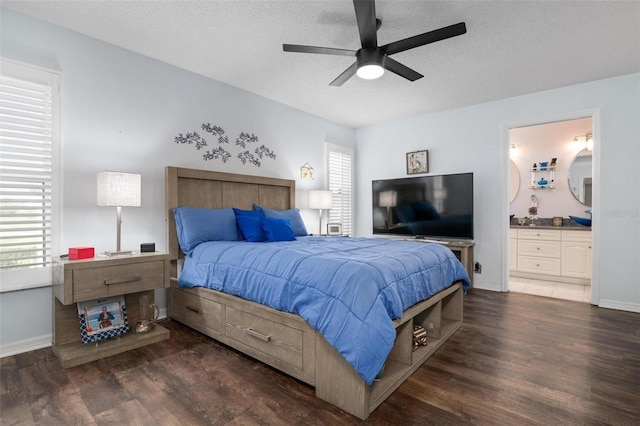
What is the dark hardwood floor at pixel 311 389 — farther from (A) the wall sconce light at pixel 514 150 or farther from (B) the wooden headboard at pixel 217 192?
(A) the wall sconce light at pixel 514 150

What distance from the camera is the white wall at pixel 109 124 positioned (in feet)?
8.29

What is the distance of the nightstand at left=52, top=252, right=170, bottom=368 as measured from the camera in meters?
2.27

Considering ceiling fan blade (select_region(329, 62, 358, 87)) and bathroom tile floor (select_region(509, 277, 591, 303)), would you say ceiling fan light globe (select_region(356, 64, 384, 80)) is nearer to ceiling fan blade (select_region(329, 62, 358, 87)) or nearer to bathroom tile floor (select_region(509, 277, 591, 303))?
ceiling fan blade (select_region(329, 62, 358, 87))

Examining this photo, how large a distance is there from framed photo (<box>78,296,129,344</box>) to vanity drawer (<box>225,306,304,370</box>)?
0.92 metres

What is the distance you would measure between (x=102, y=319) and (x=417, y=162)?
4457mm

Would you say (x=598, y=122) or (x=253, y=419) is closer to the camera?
(x=253, y=419)

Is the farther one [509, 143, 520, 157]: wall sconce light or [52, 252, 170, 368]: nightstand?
[509, 143, 520, 157]: wall sconce light

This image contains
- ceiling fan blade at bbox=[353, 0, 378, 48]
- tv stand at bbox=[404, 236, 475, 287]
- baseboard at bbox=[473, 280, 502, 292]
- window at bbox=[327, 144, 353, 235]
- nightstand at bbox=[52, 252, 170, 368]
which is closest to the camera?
ceiling fan blade at bbox=[353, 0, 378, 48]

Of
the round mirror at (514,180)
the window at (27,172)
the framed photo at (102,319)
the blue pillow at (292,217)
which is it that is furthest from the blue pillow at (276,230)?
the round mirror at (514,180)

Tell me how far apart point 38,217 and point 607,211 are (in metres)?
5.60

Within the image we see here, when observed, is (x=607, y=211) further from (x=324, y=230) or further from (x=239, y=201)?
(x=239, y=201)

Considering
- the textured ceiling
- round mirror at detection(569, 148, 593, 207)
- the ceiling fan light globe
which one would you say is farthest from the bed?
round mirror at detection(569, 148, 593, 207)

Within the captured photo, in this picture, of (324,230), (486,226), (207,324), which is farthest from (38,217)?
(486,226)

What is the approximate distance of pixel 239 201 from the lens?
3855 millimetres
